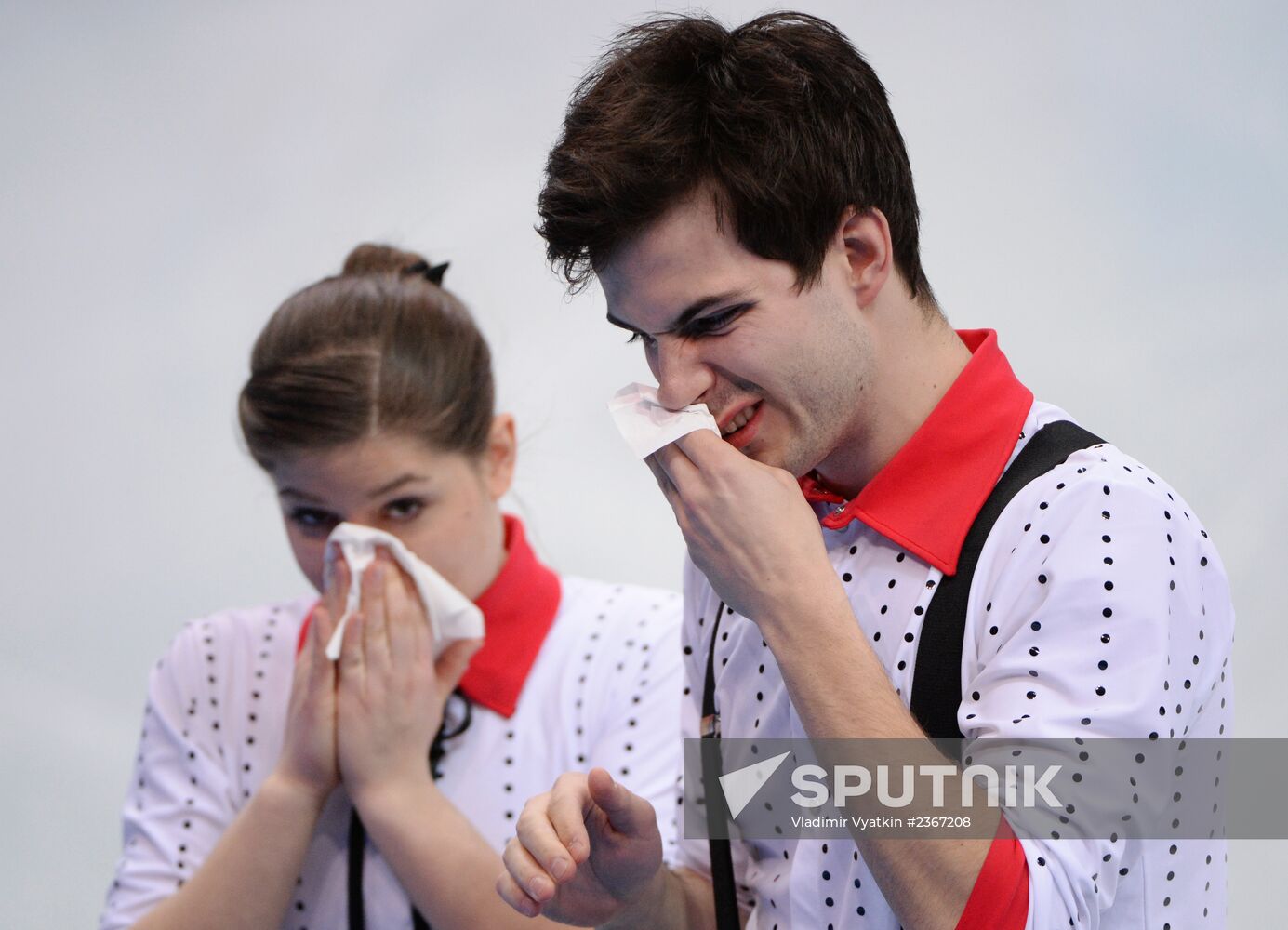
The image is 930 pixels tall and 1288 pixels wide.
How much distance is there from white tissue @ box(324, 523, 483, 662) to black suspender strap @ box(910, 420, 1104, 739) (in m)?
0.85

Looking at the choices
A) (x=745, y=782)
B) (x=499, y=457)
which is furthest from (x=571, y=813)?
(x=499, y=457)

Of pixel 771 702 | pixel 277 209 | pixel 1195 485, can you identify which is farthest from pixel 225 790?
pixel 1195 485

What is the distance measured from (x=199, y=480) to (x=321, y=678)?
113cm

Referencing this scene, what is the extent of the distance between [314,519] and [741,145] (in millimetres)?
956

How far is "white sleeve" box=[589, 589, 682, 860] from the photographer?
1911 mm

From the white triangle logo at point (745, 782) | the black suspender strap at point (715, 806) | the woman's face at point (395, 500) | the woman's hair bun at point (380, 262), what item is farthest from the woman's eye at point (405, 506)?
the white triangle logo at point (745, 782)

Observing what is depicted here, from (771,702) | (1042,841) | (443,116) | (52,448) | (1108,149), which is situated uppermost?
(443,116)

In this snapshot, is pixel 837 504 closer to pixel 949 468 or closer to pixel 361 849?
pixel 949 468

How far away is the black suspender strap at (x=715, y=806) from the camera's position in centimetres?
154

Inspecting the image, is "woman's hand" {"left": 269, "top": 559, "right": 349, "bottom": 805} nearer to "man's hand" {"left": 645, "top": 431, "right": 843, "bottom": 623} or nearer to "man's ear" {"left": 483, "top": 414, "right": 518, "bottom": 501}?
"man's ear" {"left": 483, "top": 414, "right": 518, "bottom": 501}

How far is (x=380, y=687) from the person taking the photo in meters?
1.98

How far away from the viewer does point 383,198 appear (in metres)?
2.99

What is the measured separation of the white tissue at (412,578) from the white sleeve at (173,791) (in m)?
0.29

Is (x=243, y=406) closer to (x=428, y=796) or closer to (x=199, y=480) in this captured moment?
(x=428, y=796)
